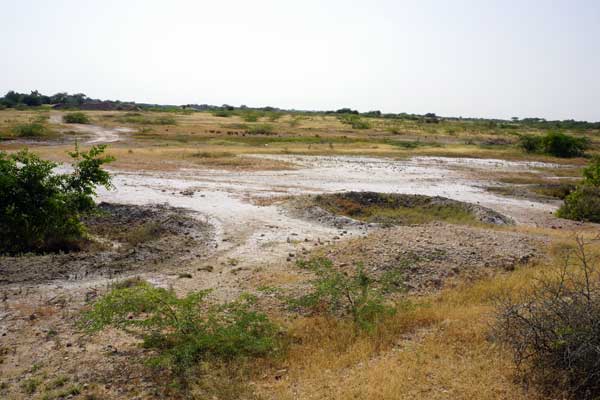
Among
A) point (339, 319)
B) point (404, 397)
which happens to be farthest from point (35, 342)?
point (404, 397)

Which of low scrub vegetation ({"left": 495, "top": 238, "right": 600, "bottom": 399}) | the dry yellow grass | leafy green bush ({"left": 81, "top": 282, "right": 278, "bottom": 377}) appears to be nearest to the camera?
low scrub vegetation ({"left": 495, "top": 238, "right": 600, "bottom": 399})

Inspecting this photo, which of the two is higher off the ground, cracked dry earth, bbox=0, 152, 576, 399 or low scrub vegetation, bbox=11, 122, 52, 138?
low scrub vegetation, bbox=11, 122, 52, 138

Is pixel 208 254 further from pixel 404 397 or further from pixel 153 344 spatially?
pixel 404 397

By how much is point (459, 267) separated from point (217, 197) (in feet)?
44.1

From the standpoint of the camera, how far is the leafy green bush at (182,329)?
286 inches

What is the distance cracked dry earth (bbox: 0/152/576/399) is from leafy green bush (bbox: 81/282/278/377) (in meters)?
0.36

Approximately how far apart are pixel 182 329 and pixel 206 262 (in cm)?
533

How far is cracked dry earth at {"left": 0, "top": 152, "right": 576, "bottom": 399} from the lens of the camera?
732 centimetres

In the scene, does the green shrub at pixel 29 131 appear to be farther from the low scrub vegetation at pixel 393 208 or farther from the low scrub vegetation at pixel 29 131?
the low scrub vegetation at pixel 393 208

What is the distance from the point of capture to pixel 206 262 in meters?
12.9

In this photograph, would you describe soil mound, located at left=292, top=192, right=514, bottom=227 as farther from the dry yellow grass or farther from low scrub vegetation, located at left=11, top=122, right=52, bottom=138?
low scrub vegetation, located at left=11, top=122, right=52, bottom=138

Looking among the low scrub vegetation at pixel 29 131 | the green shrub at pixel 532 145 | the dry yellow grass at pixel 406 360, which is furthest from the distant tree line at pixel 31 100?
the dry yellow grass at pixel 406 360

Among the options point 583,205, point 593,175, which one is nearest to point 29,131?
point 593,175

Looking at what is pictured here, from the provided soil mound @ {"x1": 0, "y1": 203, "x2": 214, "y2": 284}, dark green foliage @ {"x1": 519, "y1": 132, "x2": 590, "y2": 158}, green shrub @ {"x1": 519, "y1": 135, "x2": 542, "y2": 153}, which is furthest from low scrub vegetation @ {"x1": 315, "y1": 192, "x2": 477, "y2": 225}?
green shrub @ {"x1": 519, "y1": 135, "x2": 542, "y2": 153}
